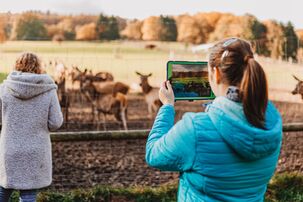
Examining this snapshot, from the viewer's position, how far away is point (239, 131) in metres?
1.75

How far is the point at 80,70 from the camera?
835 centimetres

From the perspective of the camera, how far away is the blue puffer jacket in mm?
1766

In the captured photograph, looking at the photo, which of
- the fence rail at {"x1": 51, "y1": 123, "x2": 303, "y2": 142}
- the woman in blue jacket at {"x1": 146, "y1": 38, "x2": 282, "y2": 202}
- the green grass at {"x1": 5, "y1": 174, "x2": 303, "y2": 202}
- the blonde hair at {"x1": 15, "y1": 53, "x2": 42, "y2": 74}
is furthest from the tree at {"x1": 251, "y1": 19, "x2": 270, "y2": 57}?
the woman in blue jacket at {"x1": 146, "y1": 38, "x2": 282, "y2": 202}

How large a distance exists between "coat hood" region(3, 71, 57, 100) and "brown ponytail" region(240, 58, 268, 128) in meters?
1.73

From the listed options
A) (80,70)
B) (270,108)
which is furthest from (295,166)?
(270,108)

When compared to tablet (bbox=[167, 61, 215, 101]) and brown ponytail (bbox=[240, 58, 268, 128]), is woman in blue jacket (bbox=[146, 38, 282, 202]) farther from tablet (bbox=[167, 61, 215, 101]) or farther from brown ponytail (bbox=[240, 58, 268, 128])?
tablet (bbox=[167, 61, 215, 101])

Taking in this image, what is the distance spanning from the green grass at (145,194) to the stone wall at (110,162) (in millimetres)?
458

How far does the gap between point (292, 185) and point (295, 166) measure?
3.78 ft

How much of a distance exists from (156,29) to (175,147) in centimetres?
1016

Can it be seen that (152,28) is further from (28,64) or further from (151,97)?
(28,64)

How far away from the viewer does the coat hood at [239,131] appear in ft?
5.74

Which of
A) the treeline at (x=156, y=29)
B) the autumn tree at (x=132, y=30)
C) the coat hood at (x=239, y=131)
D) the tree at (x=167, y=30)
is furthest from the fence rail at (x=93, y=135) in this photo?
the autumn tree at (x=132, y=30)

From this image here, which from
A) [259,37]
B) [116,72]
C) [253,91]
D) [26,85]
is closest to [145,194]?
[26,85]

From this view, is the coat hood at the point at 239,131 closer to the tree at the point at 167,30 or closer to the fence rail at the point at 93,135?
the fence rail at the point at 93,135
